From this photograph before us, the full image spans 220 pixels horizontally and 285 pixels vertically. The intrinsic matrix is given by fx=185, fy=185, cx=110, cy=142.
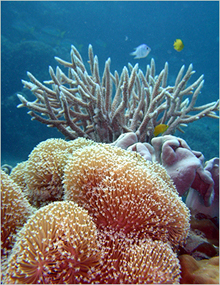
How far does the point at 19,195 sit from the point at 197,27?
34742 mm

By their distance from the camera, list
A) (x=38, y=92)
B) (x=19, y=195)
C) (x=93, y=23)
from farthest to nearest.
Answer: (x=93, y=23)
(x=38, y=92)
(x=19, y=195)

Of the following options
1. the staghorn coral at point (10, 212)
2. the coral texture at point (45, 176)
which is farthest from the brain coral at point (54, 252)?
the coral texture at point (45, 176)

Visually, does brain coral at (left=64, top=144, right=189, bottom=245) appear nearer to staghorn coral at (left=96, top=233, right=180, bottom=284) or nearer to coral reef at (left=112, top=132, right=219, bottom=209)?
staghorn coral at (left=96, top=233, right=180, bottom=284)

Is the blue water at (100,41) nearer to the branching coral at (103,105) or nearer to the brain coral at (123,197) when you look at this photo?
the branching coral at (103,105)

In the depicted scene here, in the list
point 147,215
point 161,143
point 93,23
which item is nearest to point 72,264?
point 147,215

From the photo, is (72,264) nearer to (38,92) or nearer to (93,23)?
(38,92)

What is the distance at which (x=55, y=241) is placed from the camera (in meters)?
1.05

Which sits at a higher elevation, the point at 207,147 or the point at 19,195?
the point at 207,147

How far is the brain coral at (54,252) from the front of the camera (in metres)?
0.98

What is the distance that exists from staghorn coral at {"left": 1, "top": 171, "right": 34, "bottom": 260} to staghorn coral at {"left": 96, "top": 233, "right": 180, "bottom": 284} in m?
0.60

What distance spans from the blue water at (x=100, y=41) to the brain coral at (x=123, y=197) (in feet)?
40.7

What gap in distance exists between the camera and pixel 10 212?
4.22 ft

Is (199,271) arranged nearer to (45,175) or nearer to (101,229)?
(101,229)

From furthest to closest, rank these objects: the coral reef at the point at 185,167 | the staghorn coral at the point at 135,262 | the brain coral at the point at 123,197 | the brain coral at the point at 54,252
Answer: the coral reef at the point at 185,167, the brain coral at the point at 123,197, the staghorn coral at the point at 135,262, the brain coral at the point at 54,252
